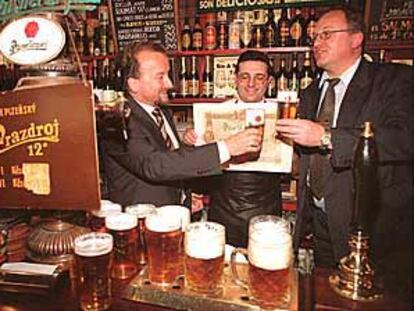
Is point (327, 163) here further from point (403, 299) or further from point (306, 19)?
point (306, 19)

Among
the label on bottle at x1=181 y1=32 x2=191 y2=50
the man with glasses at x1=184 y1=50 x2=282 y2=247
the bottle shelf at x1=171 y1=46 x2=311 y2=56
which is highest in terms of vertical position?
the label on bottle at x1=181 y1=32 x2=191 y2=50

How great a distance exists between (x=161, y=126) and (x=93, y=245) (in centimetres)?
82

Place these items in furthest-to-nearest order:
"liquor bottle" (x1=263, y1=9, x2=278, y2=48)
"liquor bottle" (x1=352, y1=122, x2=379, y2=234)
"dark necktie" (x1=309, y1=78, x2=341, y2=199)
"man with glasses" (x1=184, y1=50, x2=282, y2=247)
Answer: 1. "liquor bottle" (x1=263, y1=9, x2=278, y2=48)
2. "man with glasses" (x1=184, y1=50, x2=282, y2=247)
3. "dark necktie" (x1=309, y1=78, x2=341, y2=199)
4. "liquor bottle" (x1=352, y1=122, x2=379, y2=234)

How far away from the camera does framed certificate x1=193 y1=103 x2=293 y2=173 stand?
1.58 meters

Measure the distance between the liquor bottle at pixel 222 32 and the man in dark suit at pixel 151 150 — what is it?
1406 millimetres

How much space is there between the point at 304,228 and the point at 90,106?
1.35 metres

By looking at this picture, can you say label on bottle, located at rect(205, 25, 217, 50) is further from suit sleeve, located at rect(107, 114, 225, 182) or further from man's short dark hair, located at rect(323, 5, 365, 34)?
suit sleeve, located at rect(107, 114, 225, 182)

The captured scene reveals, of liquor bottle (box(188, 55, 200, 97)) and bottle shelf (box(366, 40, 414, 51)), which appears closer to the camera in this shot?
bottle shelf (box(366, 40, 414, 51))

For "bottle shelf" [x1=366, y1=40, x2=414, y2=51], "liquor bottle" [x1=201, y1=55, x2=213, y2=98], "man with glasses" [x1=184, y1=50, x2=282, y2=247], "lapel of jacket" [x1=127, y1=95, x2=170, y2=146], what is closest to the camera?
"lapel of jacket" [x1=127, y1=95, x2=170, y2=146]

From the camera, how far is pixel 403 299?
76cm

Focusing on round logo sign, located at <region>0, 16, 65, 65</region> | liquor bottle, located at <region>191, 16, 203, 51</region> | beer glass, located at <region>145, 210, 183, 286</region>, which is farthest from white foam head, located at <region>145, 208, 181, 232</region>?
liquor bottle, located at <region>191, 16, 203, 51</region>

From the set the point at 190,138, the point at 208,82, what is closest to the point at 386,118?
the point at 190,138

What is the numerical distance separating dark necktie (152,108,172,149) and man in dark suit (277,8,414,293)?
1.61 ft

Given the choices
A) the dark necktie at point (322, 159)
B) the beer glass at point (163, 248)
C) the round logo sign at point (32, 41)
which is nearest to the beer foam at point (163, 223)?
the beer glass at point (163, 248)
